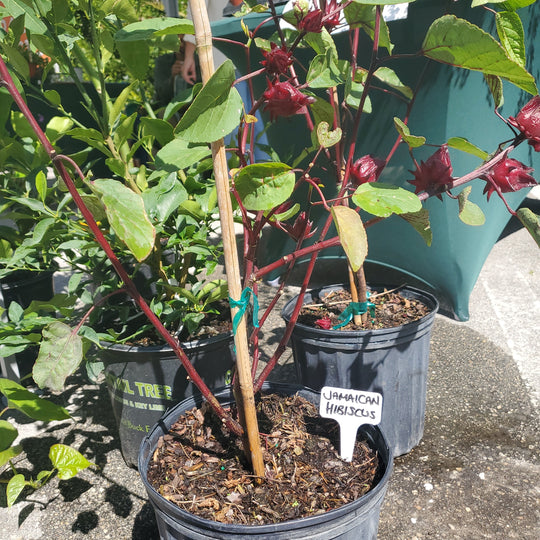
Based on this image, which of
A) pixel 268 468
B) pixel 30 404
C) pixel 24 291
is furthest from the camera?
pixel 24 291

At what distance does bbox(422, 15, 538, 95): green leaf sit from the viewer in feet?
1.95

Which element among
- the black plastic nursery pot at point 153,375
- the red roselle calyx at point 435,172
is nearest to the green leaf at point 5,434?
the black plastic nursery pot at point 153,375

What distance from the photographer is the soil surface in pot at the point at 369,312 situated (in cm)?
144

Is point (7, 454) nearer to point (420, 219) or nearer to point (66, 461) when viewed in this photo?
point (66, 461)

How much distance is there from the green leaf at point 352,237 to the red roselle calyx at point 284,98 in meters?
0.16

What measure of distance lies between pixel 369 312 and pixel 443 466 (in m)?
0.45

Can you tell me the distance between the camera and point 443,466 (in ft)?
4.50

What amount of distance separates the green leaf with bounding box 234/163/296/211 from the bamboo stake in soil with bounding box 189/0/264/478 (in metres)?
0.05

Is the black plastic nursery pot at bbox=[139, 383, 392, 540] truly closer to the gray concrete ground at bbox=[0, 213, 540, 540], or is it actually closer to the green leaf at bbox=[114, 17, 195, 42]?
the gray concrete ground at bbox=[0, 213, 540, 540]

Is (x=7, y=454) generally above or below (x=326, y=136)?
below

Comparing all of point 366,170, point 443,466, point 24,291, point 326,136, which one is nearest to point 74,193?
point 326,136

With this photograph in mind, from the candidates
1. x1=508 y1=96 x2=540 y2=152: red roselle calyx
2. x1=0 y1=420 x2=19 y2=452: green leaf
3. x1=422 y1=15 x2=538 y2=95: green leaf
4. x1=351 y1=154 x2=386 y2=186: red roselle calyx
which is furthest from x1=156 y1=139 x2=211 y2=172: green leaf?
x1=0 y1=420 x2=19 y2=452: green leaf

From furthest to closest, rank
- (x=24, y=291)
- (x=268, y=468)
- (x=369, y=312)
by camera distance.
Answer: (x=24, y=291) → (x=369, y=312) → (x=268, y=468)

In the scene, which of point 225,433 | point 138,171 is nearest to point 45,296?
point 138,171
